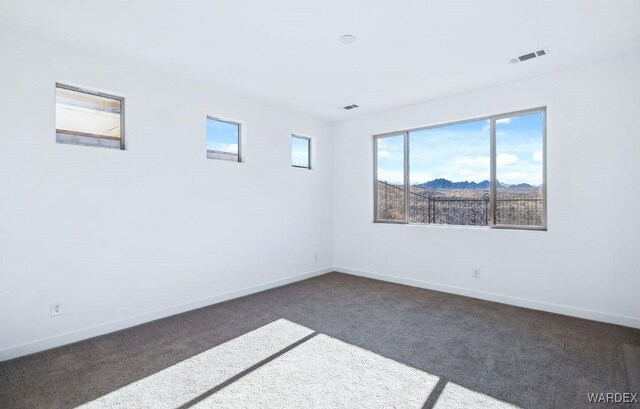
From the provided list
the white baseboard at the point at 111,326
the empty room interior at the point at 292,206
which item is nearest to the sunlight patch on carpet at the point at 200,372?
the empty room interior at the point at 292,206

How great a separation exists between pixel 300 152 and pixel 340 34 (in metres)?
2.71

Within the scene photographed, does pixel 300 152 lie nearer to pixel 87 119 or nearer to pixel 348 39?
pixel 348 39

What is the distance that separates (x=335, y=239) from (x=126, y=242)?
335 centimetres

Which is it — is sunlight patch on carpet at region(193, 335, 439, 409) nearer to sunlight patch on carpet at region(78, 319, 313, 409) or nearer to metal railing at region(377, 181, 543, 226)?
sunlight patch on carpet at region(78, 319, 313, 409)

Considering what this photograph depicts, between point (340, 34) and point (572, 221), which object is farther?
point (572, 221)

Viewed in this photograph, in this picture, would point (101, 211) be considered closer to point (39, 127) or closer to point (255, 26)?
point (39, 127)

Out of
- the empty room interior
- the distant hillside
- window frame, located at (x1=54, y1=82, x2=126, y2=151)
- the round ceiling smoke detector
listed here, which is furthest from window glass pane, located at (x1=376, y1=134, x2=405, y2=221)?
window frame, located at (x1=54, y1=82, x2=126, y2=151)

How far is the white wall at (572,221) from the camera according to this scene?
320cm

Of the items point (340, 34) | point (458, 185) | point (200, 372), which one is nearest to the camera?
point (200, 372)

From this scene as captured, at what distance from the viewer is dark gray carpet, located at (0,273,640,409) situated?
218cm

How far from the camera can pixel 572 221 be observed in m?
3.48

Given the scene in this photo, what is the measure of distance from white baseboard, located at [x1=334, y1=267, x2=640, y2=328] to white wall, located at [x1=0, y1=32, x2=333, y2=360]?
70.3 inches

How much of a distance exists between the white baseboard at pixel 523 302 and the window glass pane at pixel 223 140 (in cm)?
283

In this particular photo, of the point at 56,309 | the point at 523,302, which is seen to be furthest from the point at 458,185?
the point at 56,309
